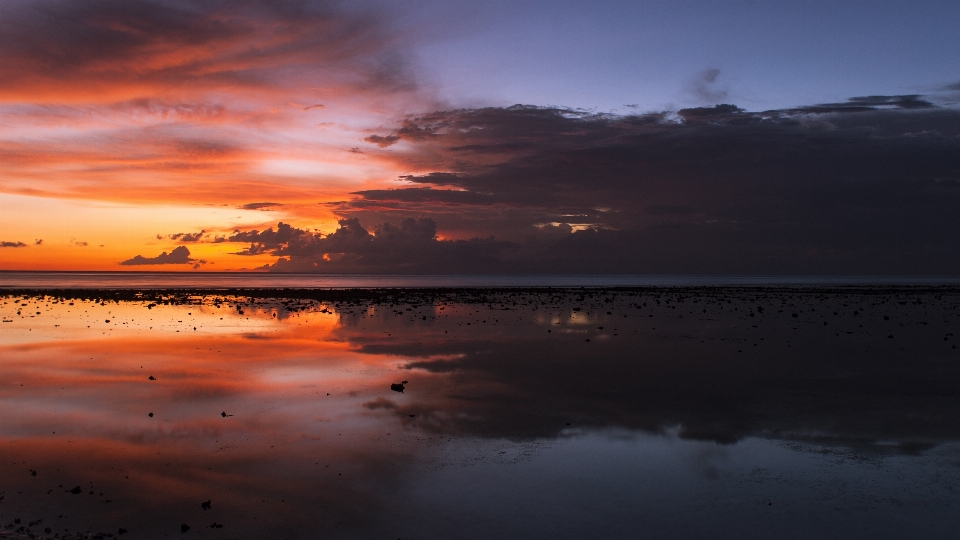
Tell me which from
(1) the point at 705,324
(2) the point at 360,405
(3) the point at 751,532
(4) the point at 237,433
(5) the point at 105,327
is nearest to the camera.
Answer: (3) the point at 751,532

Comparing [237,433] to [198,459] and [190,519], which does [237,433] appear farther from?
[190,519]

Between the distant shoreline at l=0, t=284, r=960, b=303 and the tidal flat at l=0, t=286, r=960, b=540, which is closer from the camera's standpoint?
the tidal flat at l=0, t=286, r=960, b=540

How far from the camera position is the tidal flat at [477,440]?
25.3 feet

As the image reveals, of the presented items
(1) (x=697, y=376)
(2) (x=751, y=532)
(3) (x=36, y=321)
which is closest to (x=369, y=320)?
(3) (x=36, y=321)

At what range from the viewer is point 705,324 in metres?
32.6

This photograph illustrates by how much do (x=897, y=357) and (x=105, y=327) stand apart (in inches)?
1342

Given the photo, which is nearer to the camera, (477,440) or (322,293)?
(477,440)

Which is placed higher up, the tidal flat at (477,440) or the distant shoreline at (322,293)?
the distant shoreline at (322,293)

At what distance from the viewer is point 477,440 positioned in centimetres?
1101

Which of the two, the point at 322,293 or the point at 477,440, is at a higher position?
the point at 322,293

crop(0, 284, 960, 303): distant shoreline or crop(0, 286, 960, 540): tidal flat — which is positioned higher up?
crop(0, 284, 960, 303): distant shoreline

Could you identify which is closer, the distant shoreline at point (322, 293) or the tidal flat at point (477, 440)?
the tidal flat at point (477, 440)

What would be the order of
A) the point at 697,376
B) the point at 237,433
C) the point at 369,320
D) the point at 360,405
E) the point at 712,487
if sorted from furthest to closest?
the point at 369,320 → the point at 697,376 → the point at 360,405 → the point at 237,433 → the point at 712,487

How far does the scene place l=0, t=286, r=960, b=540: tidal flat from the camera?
7.71 metres
